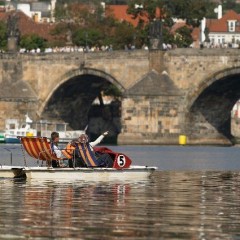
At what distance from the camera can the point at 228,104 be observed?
10875 centimetres

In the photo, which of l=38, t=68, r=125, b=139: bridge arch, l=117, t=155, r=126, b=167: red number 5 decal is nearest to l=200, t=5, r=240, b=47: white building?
l=38, t=68, r=125, b=139: bridge arch

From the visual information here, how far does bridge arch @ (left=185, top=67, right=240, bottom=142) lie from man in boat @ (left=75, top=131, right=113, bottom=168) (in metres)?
56.4

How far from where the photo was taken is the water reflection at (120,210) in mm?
30062

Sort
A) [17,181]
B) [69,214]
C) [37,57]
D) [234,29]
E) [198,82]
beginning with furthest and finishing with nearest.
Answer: [234,29] → [37,57] → [198,82] → [17,181] → [69,214]

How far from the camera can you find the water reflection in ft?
98.6

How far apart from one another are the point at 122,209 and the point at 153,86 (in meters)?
71.3

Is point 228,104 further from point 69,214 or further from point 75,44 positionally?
point 69,214

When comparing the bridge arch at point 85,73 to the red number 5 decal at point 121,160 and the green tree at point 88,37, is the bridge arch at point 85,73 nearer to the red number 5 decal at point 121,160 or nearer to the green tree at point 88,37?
the green tree at point 88,37

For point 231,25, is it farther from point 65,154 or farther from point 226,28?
point 65,154

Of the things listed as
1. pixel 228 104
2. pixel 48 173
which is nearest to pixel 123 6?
pixel 228 104

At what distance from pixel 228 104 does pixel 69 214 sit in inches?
2993

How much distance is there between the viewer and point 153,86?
106 meters

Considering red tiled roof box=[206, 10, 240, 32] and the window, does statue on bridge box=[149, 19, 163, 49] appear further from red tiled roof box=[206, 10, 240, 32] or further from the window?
the window

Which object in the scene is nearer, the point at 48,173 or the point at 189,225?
the point at 189,225
